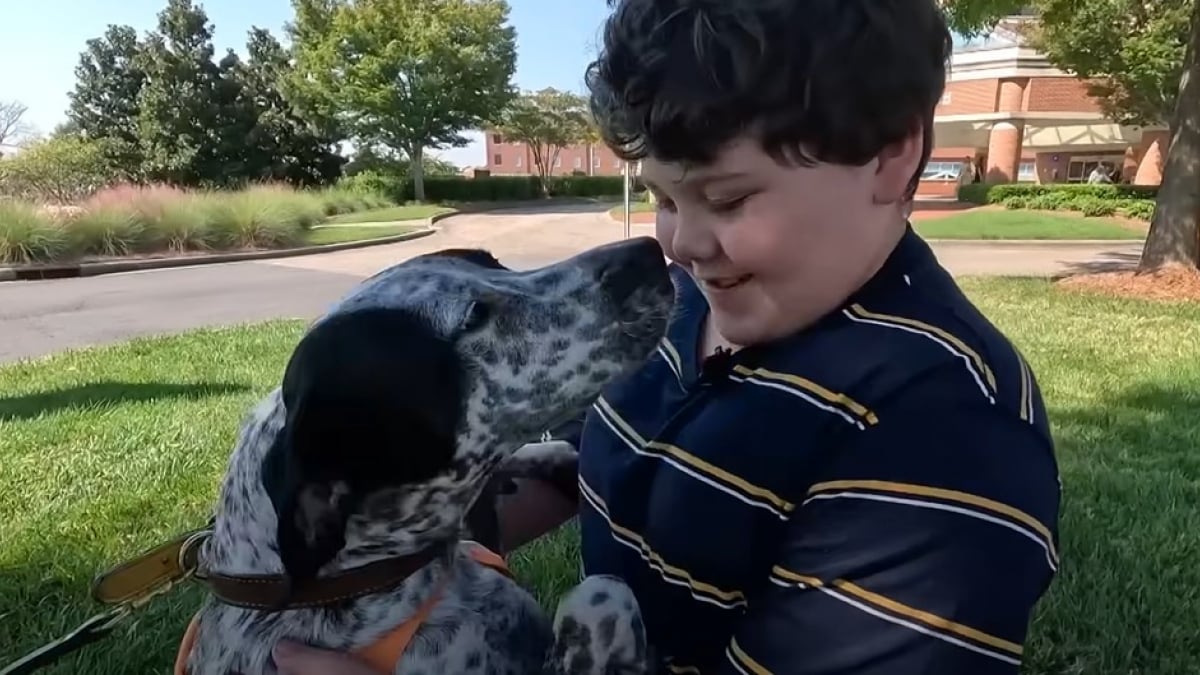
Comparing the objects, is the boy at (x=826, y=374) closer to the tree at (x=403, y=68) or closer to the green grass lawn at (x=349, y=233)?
the green grass lawn at (x=349, y=233)

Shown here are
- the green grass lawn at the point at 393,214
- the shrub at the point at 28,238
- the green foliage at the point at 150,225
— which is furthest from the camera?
the green grass lawn at the point at 393,214

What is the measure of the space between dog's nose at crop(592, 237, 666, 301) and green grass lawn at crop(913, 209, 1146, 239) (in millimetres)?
16633

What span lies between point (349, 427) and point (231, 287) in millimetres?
11782

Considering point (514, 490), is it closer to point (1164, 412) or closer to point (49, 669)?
point (49, 669)

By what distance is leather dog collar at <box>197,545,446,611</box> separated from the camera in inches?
59.5

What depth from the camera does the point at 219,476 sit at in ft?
13.7

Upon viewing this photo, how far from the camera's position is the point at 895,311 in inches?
48.3

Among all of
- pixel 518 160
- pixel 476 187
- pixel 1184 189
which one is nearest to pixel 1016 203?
pixel 1184 189

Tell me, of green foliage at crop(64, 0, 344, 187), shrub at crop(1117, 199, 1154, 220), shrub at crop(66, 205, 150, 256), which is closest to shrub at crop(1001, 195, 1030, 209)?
shrub at crop(1117, 199, 1154, 220)

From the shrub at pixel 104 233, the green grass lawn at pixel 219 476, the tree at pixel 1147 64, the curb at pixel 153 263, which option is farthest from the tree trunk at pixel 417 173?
the green grass lawn at pixel 219 476

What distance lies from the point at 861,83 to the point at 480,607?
1021 millimetres

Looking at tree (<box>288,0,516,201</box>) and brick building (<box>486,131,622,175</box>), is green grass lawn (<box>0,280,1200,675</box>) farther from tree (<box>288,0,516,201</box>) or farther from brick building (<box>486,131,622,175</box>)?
brick building (<box>486,131,622,175</box>)

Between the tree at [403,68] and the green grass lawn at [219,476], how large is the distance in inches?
1218

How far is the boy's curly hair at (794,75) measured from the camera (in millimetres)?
1138
